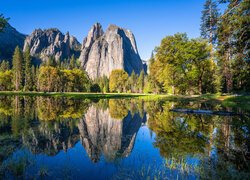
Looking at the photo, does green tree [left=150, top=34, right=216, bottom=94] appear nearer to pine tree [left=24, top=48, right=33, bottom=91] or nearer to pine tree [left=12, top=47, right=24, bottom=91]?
pine tree [left=24, top=48, right=33, bottom=91]

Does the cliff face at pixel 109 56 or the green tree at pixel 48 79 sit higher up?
the cliff face at pixel 109 56

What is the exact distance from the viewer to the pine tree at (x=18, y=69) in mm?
78688

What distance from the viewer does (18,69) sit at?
3127 inches

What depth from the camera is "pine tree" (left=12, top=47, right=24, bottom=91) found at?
78.7m

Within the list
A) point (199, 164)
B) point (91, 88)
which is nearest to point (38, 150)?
point (199, 164)

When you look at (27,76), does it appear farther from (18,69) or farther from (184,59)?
(184,59)

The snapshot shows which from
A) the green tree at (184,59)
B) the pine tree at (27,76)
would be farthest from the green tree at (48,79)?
the green tree at (184,59)

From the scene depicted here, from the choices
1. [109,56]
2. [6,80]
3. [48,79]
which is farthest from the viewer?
[109,56]

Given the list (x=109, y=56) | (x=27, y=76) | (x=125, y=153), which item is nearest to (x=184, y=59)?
(x=125, y=153)

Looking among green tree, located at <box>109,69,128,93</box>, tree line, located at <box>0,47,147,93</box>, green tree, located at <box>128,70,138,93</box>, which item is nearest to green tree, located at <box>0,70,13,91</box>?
tree line, located at <box>0,47,147,93</box>

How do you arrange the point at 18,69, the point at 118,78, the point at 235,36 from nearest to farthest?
1. the point at 235,36
2. the point at 18,69
3. the point at 118,78

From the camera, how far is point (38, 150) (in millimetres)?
9461

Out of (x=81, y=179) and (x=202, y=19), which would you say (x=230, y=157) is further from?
(x=202, y=19)

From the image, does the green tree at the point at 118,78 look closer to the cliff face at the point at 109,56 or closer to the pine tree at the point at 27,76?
the pine tree at the point at 27,76
